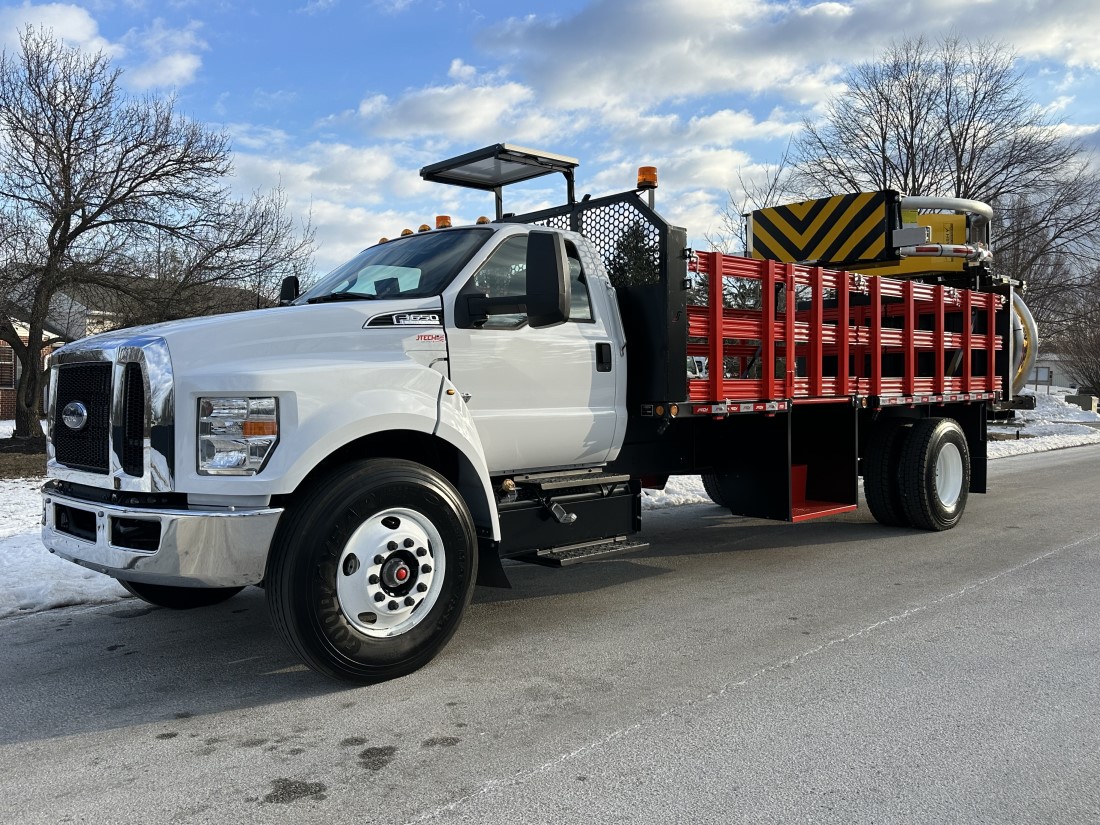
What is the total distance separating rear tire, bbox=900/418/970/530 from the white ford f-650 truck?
0.25ft

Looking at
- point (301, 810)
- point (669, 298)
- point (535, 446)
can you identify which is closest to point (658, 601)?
point (535, 446)

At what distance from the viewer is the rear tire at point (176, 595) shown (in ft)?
17.5

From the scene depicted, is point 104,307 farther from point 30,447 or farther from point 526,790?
point 526,790

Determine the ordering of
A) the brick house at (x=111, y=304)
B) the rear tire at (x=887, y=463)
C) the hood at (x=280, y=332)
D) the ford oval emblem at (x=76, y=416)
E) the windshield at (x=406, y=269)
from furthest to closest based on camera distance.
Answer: the brick house at (x=111, y=304), the rear tire at (x=887, y=463), the windshield at (x=406, y=269), the ford oval emblem at (x=76, y=416), the hood at (x=280, y=332)

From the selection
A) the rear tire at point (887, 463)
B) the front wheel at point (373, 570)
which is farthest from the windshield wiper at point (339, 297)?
the rear tire at point (887, 463)

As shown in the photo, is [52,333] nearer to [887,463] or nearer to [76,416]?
[76,416]

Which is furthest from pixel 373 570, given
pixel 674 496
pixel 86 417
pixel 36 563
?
pixel 674 496

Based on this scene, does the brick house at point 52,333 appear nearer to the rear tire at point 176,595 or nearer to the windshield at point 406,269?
the rear tire at point 176,595

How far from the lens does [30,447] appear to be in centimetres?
1734

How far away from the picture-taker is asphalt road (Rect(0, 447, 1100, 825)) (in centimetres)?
302

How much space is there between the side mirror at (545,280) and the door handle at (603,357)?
89 centimetres

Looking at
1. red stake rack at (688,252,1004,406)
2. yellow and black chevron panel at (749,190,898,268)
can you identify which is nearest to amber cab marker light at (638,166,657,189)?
red stake rack at (688,252,1004,406)

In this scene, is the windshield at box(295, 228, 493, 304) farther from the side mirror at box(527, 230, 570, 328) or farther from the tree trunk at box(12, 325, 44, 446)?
the tree trunk at box(12, 325, 44, 446)

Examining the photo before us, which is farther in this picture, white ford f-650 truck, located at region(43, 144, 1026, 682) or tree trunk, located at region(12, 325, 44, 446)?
tree trunk, located at region(12, 325, 44, 446)
